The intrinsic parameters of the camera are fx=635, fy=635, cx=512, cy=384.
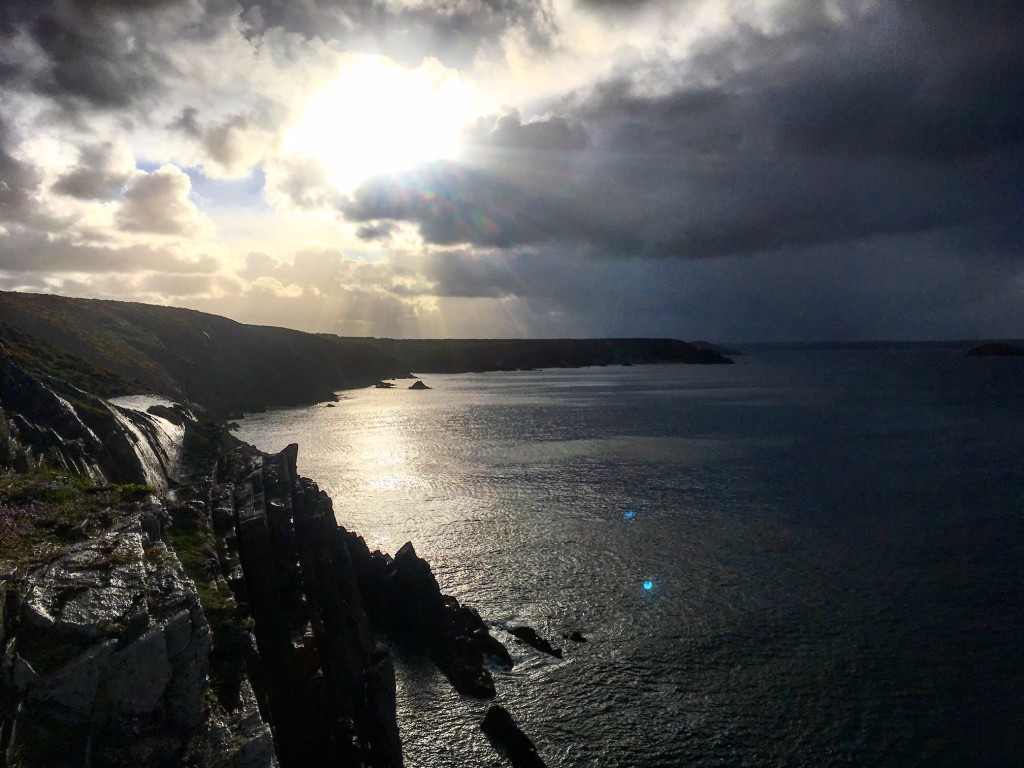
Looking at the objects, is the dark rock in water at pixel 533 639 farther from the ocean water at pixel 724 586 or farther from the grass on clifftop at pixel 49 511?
the grass on clifftop at pixel 49 511

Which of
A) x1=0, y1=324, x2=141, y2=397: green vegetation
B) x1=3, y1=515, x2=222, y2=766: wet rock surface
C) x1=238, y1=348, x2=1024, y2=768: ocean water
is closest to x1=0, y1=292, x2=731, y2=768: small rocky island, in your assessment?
x1=3, y1=515, x2=222, y2=766: wet rock surface

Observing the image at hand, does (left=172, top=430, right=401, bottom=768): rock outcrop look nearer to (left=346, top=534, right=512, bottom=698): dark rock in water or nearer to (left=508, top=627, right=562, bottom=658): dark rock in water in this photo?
(left=346, top=534, right=512, bottom=698): dark rock in water

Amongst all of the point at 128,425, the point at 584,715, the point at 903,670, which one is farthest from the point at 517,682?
the point at 128,425

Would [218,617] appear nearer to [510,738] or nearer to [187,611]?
[187,611]

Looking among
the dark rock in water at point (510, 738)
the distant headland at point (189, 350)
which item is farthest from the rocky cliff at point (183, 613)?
the distant headland at point (189, 350)

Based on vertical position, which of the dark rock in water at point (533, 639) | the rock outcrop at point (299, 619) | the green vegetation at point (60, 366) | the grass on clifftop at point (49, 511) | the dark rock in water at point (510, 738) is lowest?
the dark rock in water at point (510, 738)

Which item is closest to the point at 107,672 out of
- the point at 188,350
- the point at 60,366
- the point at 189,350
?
the point at 60,366

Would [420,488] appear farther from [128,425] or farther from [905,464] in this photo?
[905,464]
